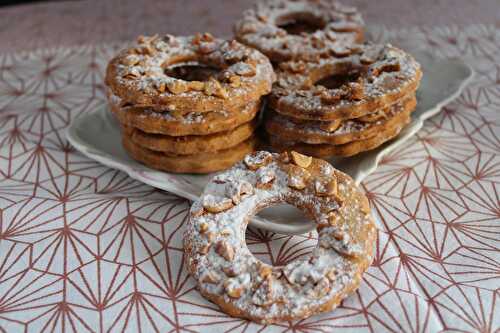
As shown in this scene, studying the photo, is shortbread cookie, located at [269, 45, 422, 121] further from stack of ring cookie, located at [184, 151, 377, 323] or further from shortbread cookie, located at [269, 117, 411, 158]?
stack of ring cookie, located at [184, 151, 377, 323]

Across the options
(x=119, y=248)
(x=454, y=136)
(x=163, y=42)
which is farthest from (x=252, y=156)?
(x=454, y=136)

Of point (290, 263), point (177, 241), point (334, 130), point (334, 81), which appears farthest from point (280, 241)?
point (334, 81)

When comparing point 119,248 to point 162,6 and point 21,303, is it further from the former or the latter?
point 162,6

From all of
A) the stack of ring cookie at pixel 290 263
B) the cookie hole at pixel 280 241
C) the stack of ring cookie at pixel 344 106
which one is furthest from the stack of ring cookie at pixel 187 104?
the cookie hole at pixel 280 241

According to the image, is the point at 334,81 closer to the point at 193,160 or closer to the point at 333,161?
the point at 333,161

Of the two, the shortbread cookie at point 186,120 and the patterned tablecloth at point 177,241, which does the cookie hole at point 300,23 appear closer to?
the patterned tablecloth at point 177,241

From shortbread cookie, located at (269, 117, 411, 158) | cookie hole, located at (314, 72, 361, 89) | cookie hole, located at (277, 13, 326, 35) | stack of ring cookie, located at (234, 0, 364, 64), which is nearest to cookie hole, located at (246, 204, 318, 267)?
shortbread cookie, located at (269, 117, 411, 158)
